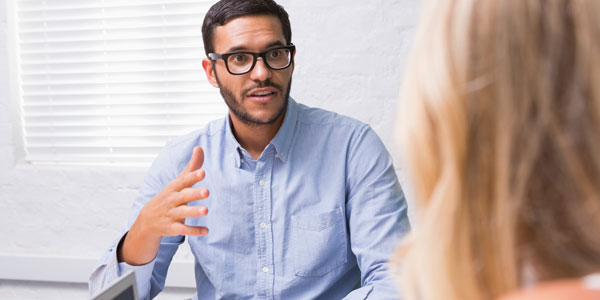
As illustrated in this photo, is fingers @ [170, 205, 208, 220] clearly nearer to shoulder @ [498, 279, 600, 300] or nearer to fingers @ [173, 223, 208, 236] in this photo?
fingers @ [173, 223, 208, 236]

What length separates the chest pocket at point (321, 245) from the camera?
4.91 feet

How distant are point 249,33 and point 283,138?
28 centimetres

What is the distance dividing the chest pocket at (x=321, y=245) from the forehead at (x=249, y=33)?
1.51ft

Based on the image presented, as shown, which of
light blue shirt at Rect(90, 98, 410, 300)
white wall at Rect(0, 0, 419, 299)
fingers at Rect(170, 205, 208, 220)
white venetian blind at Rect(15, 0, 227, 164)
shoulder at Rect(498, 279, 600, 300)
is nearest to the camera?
shoulder at Rect(498, 279, 600, 300)

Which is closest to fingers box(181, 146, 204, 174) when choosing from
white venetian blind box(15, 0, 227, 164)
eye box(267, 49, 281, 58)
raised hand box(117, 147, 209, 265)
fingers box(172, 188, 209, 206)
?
raised hand box(117, 147, 209, 265)

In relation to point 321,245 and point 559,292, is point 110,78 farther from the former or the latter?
point 559,292

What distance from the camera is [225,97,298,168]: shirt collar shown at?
1572 millimetres

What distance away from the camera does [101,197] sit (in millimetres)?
2354

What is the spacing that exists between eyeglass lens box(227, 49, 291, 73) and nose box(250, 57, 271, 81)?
15 mm

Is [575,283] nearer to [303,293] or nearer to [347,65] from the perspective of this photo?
[303,293]

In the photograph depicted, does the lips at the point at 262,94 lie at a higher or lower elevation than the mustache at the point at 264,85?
lower

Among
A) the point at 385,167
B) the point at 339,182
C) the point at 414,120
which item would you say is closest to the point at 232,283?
the point at 339,182

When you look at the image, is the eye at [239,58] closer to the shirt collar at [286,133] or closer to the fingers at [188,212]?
the shirt collar at [286,133]

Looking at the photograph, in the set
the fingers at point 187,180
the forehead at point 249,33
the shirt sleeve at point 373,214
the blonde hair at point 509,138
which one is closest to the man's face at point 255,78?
the forehead at point 249,33
